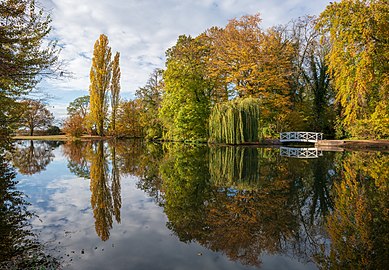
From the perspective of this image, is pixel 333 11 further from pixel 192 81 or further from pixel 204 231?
pixel 204 231

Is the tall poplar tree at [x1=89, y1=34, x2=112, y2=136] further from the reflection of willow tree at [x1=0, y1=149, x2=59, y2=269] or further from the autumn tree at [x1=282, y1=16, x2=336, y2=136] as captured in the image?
the reflection of willow tree at [x1=0, y1=149, x2=59, y2=269]

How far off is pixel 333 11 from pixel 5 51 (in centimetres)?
1402

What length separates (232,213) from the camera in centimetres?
378

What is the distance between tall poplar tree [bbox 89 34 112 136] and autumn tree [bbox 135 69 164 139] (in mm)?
4530

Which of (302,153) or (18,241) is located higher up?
(302,153)

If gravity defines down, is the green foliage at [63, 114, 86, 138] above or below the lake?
above

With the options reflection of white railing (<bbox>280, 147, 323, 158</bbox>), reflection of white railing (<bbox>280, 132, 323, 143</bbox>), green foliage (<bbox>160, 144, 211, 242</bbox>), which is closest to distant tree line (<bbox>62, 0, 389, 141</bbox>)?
reflection of white railing (<bbox>280, 132, 323, 143</bbox>)

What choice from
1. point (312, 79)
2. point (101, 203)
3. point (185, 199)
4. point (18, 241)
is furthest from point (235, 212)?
point (312, 79)

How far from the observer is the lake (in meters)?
2.51

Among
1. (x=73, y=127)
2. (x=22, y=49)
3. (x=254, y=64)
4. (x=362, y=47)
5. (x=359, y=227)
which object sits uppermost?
(x=254, y=64)

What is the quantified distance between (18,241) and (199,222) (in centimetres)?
213

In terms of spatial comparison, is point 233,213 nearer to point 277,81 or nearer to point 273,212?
point 273,212

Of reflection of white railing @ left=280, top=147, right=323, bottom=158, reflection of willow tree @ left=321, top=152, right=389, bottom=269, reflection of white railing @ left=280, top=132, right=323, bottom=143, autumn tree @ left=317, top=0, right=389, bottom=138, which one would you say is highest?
autumn tree @ left=317, top=0, right=389, bottom=138

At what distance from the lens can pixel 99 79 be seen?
3070 cm
